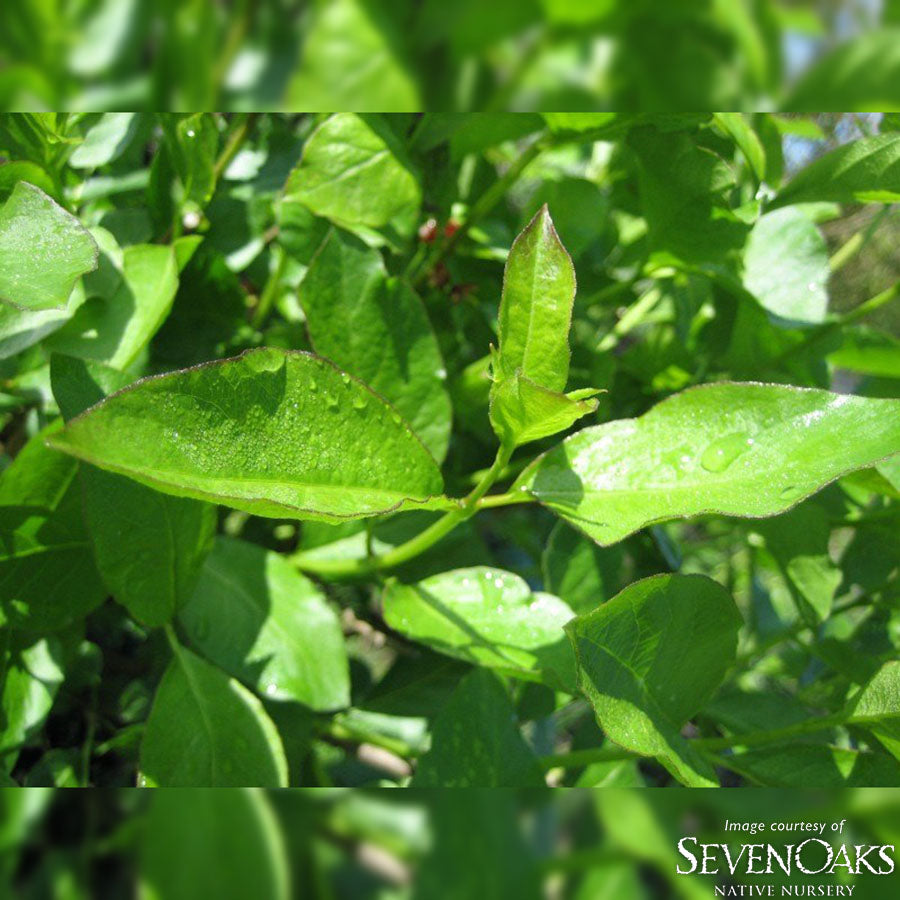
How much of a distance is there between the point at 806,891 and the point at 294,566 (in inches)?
9.1

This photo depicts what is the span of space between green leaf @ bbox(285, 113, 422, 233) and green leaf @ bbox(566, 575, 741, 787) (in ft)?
0.62

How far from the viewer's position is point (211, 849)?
0.68ft

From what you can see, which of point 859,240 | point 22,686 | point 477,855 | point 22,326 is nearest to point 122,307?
point 22,326

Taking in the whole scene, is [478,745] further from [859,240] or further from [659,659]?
[859,240]

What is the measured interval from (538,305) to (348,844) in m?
0.15

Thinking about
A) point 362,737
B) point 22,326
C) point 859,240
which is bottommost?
point 362,737

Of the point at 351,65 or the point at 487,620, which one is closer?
the point at 351,65

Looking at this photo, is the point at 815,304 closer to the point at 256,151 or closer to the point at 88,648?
the point at 256,151

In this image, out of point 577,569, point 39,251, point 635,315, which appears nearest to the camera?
point 39,251

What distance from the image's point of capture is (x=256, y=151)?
454mm

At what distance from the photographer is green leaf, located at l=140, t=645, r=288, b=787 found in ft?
1.02

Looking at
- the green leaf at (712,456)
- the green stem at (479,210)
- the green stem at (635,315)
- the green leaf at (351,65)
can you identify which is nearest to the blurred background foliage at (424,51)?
the green leaf at (351,65)

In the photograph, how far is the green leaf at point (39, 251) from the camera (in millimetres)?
289

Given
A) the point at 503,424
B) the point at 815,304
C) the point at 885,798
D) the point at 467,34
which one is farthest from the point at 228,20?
the point at 815,304
